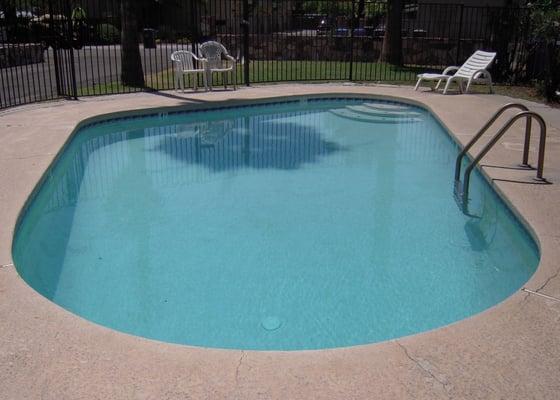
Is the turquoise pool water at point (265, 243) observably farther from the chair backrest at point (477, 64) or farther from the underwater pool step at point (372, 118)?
the chair backrest at point (477, 64)

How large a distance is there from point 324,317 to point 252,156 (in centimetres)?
479

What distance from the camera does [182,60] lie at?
40.5 feet

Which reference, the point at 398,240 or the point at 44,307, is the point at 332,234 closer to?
the point at 398,240

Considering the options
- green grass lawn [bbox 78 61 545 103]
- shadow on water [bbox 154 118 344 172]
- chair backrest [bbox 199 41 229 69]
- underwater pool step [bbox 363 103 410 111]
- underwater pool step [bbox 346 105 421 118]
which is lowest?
shadow on water [bbox 154 118 344 172]

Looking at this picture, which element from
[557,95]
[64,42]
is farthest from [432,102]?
[64,42]

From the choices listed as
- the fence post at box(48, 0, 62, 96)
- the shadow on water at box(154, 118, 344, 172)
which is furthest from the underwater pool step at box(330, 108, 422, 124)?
the fence post at box(48, 0, 62, 96)

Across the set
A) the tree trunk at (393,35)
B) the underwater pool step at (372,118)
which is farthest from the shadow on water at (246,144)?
the tree trunk at (393,35)

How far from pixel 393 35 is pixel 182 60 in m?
8.30

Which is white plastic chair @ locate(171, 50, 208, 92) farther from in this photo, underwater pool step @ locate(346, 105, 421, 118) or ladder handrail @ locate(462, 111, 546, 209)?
ladder handrail @ locate(462, 111, 546, 209)

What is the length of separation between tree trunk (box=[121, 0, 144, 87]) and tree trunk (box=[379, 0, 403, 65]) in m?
8.29

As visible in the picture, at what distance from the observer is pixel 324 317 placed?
13.4ft

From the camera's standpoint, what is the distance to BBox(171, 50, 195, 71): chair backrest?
12.1 metres

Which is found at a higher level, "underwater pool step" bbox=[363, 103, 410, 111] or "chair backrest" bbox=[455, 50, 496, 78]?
"chair backrest" bbox=[455, 50, 496, 78]

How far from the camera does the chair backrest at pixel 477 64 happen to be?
12.6 m
